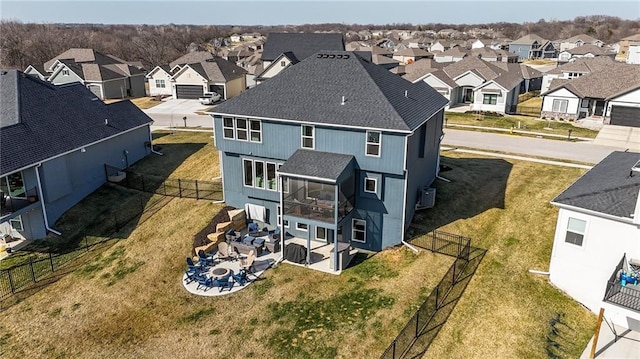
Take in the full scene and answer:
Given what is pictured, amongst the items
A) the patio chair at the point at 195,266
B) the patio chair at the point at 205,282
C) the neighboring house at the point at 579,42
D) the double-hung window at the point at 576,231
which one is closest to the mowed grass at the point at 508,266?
the double-hung window at the point at 576,231

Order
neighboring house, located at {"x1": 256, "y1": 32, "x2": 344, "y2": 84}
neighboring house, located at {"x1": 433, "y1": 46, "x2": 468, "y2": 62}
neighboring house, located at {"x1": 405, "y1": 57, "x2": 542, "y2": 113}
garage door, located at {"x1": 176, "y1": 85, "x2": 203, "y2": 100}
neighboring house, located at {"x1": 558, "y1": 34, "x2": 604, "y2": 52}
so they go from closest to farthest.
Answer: neighboring house, located at {"x1": 405, "y1": 57, "x2": 542, "y2": 113} → garage door, located at {"x1": 176, "y1": 85, "x2": 203, "y2": 100} → neighboring house, located at {"x1": 256, "y1": 32, "x2": 344, "y2": 84} → neighboring house, located at {"x1": 433, "y1": 46, "x2": 468, "y2": 62} → neighboring house, located at {"x1": 558, "y1": 34, "x2": 604, "y2": 52}

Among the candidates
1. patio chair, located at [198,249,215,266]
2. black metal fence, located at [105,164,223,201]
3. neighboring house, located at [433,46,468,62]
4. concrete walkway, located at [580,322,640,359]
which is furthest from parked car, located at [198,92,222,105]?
neighboring house, located at [433,46,468,62]

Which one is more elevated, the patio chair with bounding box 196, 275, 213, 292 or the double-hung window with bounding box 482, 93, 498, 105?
the double-hung window with bounding box 482, 93, 498, 105

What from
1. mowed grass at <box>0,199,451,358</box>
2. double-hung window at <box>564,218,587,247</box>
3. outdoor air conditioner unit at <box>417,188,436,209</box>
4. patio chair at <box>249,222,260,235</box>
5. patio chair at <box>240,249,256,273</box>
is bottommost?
mowed grass at <box>0,199,451,358</box>

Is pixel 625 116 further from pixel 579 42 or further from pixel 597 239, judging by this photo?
pixel 579 42

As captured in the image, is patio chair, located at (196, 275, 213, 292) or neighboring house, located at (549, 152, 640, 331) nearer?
neighboring house, located at (549, 152, 640, 331)

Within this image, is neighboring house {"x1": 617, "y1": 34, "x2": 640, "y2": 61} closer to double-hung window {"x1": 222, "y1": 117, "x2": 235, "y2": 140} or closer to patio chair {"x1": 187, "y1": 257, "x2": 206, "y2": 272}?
double-hung window {"x1": 222, "y1": 117, "x2": 235, "y2": 140}

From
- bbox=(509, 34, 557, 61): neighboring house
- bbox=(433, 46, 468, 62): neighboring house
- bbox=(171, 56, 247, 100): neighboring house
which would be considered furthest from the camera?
bbox=(509, 34, 557, 61): neighboring house
